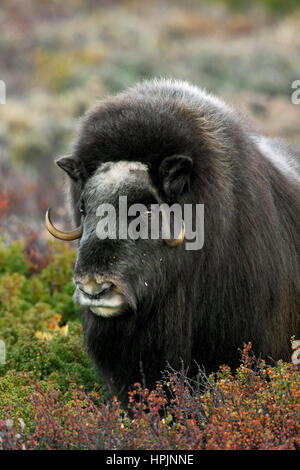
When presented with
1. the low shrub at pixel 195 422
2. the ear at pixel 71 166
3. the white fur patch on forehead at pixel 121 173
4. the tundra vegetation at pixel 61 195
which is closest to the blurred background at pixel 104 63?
the tundra vegetation at pixel 61 195

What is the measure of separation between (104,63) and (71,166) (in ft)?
50.7

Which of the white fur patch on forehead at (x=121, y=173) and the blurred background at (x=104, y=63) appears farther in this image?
the blurred background at (x=104, y=63)

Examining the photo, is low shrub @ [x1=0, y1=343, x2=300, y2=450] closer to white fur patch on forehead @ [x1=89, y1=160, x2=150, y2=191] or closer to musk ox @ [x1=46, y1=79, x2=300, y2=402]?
musk ox @ [x1=46, y1=79, x2=300, y2=402]

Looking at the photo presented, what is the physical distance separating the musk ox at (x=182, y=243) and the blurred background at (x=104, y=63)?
323 cm

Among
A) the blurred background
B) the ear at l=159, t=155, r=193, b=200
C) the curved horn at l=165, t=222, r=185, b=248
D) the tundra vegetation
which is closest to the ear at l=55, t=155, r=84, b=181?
the ear at l=159, t=155, r=193, b=200

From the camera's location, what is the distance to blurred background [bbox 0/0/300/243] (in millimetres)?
11508

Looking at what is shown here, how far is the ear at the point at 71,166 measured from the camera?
356 cm

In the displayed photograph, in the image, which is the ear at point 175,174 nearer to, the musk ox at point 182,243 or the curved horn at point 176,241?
the musk ox at point 182,243

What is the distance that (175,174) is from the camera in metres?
3.41

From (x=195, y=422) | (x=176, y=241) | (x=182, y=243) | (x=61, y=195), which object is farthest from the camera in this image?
(x=61, y=195)

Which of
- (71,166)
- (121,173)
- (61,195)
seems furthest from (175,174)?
(61,195)

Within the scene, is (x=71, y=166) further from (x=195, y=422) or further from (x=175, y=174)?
(x=195, y=422)
